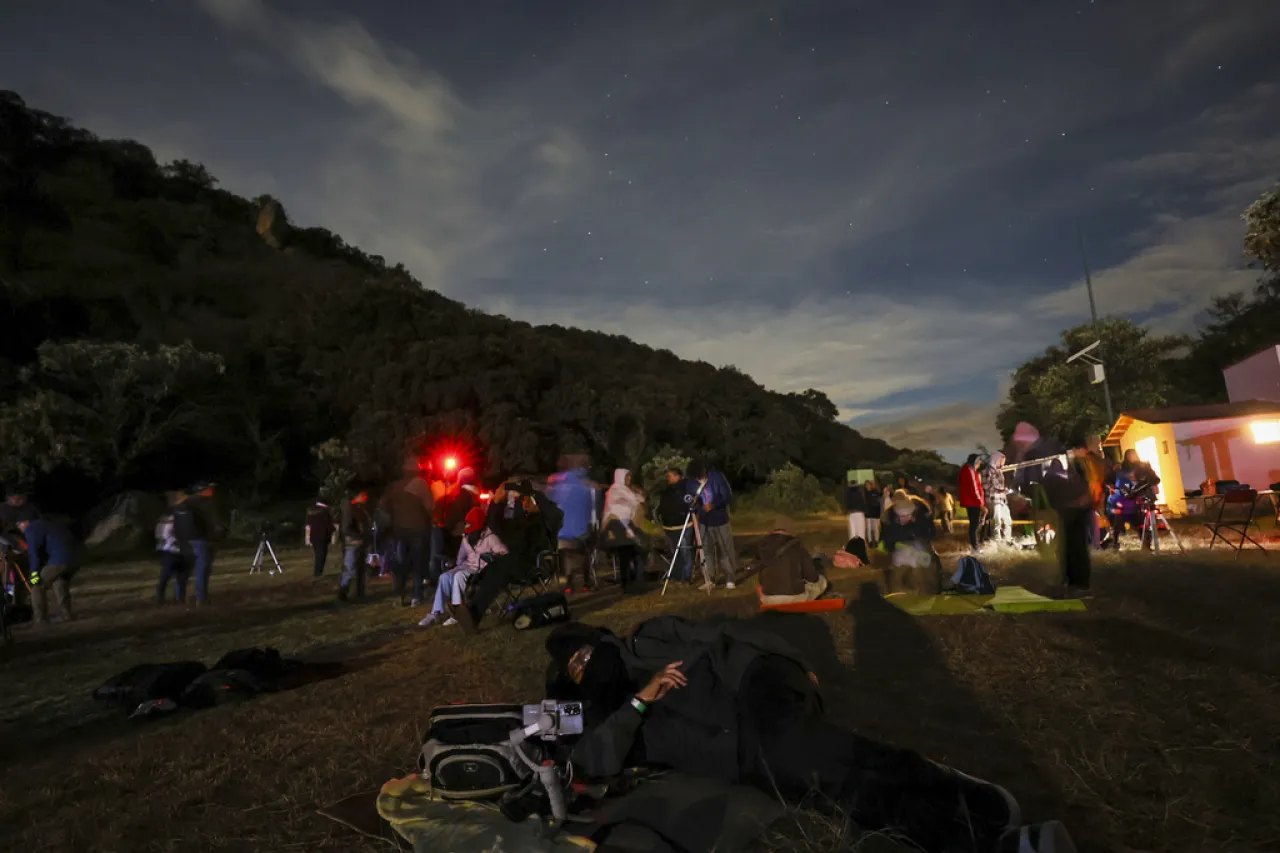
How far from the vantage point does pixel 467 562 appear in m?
9.07

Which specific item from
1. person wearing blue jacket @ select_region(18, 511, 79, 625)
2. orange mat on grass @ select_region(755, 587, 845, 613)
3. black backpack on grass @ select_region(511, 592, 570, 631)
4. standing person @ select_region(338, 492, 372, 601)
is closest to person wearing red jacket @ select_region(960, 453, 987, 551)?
orange mat on grass @ select_region(755, 587, 845, 613)

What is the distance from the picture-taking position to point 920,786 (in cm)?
282

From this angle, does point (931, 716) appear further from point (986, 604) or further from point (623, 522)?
point (623, 522)

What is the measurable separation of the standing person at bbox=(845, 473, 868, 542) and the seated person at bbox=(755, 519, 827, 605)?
610cm

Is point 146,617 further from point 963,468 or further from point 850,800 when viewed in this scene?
point 963,468

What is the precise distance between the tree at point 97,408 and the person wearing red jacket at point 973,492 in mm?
28399

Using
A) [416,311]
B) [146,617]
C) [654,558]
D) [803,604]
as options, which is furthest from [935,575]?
[416,311]

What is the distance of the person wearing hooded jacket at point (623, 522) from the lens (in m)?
11.3

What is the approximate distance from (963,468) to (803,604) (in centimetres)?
554

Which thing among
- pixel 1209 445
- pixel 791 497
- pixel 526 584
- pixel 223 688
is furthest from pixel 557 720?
pixel 791 497

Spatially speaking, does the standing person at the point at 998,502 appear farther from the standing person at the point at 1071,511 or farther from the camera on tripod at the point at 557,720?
the camera on tripod at the point at 557,720

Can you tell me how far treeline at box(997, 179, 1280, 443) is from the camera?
55.0 feet

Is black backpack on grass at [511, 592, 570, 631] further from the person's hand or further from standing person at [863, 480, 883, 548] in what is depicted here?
standing person at [863, 480, 883, 548]

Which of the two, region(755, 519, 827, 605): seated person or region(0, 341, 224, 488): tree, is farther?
region(0, 341, 224, 488): tree
